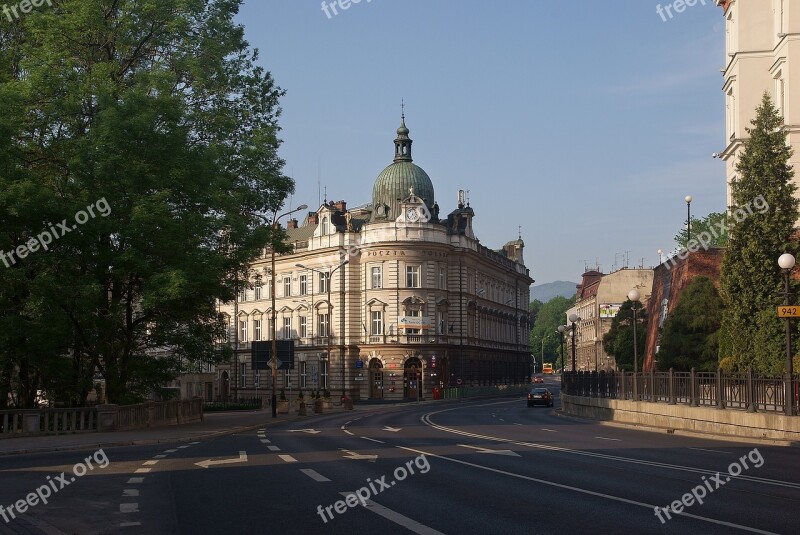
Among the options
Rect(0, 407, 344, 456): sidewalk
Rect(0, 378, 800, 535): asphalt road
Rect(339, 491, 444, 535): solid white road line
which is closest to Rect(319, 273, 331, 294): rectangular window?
Rect(0, 407, 344, 456): sidewalk

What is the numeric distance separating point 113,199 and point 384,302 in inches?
2009

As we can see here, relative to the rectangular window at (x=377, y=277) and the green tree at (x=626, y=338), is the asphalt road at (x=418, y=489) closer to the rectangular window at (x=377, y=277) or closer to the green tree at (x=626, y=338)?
the green tree at (x=626, y=338)

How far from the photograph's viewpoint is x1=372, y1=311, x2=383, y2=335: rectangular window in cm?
8238

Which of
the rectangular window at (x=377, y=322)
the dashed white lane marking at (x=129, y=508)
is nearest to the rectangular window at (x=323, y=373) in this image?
the rectangular window at (x=377, y=322)

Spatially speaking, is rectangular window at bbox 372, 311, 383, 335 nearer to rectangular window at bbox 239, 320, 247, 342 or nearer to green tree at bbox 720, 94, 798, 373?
rectangular window at bbox 239, 320, 247, 342

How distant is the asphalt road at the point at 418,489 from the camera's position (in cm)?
1070

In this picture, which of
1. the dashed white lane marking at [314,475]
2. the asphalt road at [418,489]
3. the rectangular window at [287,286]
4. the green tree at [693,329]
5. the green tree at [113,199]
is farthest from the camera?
the rectangular window at [287,286]

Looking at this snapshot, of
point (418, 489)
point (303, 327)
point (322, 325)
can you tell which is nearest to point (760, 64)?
point (418, 489)

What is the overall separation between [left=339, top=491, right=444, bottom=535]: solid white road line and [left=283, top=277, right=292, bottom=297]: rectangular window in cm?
8108

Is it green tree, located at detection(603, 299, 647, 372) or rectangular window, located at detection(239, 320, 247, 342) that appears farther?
rectangular window, located at detection(239, 320, 247, 342)

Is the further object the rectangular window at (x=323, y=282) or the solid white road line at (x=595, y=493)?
the rectangular window at (x=323, y=282)

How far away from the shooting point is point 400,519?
11.0m

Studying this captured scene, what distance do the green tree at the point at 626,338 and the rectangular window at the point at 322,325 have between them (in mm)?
27128

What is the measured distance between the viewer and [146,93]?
3353 cm
